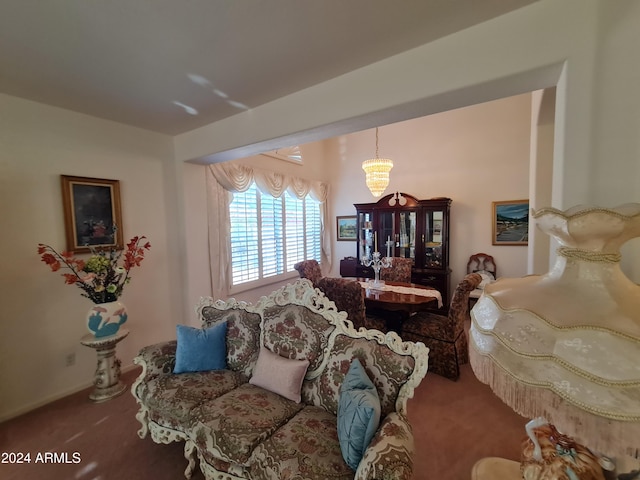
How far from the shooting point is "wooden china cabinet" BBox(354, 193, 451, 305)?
431 cm

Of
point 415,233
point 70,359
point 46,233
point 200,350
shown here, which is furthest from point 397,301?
point 46,233

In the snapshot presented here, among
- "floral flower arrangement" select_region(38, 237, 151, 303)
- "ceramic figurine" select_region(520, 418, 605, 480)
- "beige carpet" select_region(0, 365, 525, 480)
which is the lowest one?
"beige carpet" select_region(0, 365, 525, 480)

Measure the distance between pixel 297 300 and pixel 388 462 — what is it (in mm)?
1145

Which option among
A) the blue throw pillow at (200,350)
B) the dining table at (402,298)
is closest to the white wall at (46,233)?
the blue throw pillow at (200,350)

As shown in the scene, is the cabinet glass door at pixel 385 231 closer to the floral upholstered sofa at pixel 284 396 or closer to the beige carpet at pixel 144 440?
the beige carpet at pixel 144 440

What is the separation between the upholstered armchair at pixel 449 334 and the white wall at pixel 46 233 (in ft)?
10.4

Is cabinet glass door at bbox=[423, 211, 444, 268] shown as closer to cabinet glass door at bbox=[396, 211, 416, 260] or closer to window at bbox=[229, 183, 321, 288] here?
cabinet glass door at bbox=[396, 211, 416, 260]

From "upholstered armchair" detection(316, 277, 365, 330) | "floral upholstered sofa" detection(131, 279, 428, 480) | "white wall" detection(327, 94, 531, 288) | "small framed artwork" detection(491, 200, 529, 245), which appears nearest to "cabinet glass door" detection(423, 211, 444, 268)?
"white wall" detection(327, 94, 531, 288)

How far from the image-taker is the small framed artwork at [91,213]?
98.0 inches

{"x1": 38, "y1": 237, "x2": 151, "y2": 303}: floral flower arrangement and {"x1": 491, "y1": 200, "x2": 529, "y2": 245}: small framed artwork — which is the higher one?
{"x1": 491, "y1": 200, "x2": 529, "y2": 245}: small framed artwork

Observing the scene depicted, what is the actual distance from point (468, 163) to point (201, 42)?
428cm

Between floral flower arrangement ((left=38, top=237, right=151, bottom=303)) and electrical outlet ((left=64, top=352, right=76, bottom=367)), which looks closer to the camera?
floral flower arrangement ((left=38, top=237, right=151, bottom=303))

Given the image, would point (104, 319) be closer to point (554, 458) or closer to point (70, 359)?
point (70, 359)

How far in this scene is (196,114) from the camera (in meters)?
2.57
